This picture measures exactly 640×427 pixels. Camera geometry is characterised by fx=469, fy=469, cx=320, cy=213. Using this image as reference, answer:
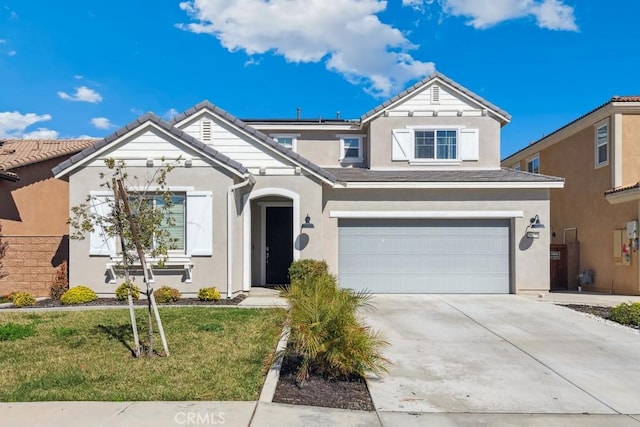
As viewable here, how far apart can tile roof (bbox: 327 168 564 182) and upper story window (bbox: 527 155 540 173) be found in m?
6.40

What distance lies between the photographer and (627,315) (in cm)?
991

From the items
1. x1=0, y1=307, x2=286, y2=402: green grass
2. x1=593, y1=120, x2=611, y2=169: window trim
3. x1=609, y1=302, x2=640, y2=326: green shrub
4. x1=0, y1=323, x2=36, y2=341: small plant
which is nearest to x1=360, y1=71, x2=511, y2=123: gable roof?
x1=593, y1=120, x2=611, y2=169: window trim

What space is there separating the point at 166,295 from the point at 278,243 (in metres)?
4.32

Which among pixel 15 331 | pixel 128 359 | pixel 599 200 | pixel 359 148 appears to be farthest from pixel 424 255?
pixel 15 331

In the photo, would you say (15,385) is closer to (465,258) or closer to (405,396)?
(405,396)

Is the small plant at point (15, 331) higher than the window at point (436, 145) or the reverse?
the reverse

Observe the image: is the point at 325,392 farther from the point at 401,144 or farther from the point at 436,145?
the point at 436,145

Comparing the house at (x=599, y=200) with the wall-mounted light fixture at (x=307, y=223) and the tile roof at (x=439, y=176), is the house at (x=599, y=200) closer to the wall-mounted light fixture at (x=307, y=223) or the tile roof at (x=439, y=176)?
the tile roof at (x=439, y=176)

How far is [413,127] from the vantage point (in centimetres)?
1672

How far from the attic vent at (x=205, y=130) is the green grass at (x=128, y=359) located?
19.3ft

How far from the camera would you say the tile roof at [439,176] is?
14258mm

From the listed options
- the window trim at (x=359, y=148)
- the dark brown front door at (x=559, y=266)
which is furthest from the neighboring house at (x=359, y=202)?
the dark brown front door at (x=559, y=266)

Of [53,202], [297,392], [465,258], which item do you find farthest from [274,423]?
[53,202]

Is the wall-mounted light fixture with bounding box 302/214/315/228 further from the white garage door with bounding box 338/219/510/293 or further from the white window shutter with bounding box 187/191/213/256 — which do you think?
the white window shutter with bounding box 187/191/213/256
